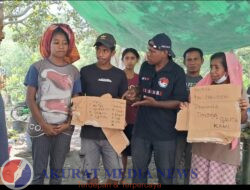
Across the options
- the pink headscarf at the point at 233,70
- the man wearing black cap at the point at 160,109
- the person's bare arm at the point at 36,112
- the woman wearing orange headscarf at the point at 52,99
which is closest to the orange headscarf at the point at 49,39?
the woman wearing orange headscarf at the point at 52,99

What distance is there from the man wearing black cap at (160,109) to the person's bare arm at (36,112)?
768 millimetres

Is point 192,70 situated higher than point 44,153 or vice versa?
point 192,70

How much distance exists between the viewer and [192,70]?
3.66 metres

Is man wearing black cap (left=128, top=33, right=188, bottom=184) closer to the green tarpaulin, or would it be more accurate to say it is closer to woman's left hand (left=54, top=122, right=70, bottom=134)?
the green tarpaulin

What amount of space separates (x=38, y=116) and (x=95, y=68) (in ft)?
2.25

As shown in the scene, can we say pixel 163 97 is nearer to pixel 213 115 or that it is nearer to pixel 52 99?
pixel 213 115

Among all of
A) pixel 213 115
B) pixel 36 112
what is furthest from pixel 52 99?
pixel 213 115

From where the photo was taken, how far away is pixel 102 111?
2.79 m

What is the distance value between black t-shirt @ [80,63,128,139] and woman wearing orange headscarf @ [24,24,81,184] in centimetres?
13

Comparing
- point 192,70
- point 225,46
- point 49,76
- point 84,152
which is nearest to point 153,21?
point 192,70

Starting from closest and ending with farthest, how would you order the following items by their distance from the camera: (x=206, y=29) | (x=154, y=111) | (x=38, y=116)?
(x=38, y=116)
(x=154, y=111)
(x=206, y=29)

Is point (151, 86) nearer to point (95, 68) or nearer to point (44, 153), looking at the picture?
point (95, 68)

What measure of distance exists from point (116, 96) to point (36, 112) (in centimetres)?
75

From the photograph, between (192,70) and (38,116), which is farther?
(192,70)
